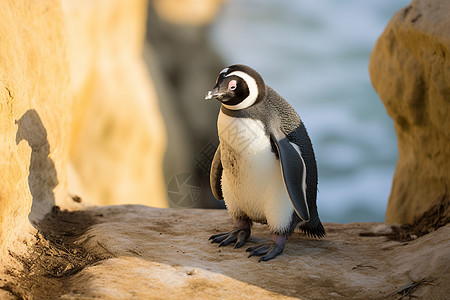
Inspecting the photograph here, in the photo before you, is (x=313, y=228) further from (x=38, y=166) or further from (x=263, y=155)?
(x=38, y=166)

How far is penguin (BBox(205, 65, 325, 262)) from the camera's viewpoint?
2.71 m

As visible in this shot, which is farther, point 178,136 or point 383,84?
point 178,136

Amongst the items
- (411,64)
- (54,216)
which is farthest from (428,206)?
(54,216)

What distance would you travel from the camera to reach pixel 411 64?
3615 mm

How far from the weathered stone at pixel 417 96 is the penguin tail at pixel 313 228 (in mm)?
961

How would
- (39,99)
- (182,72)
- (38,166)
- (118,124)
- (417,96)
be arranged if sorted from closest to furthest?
(38,166), (39,99), (417,96), (118,124), (182,72)

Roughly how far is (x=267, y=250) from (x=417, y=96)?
5.50 feet

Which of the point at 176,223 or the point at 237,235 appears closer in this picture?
the point at 237,235

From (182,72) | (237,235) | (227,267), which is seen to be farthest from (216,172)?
(182,72)

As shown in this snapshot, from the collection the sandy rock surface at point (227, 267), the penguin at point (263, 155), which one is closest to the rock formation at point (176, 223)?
the sandy rock surface at point (227, 267)

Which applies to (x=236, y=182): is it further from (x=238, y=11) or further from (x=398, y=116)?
(x=238, y=11)

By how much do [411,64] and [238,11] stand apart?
17.4 m

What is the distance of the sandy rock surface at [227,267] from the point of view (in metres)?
2.22

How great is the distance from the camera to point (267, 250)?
9.05 ft
